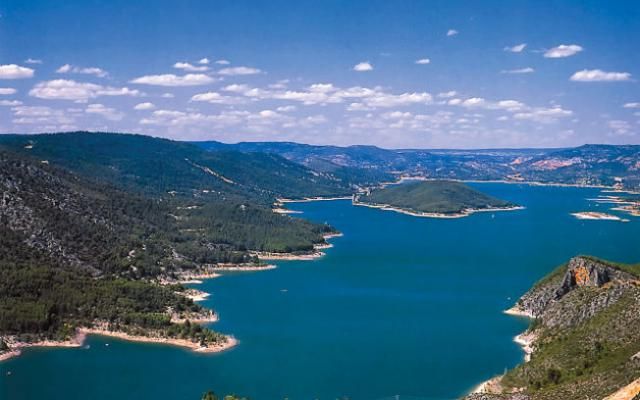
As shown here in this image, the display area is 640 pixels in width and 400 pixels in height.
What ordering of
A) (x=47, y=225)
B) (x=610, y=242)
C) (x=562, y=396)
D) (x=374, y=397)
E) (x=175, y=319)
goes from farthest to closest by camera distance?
(x=610, y=242) < (x=47, y=225) < (x=175, y=319) < (x=374, y=397) < (x=562, y=396)

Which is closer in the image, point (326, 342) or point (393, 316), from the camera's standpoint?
point (326, 342)

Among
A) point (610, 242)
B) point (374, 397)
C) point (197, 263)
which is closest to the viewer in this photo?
point (374, 397)

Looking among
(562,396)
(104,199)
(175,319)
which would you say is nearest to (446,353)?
(562,396)

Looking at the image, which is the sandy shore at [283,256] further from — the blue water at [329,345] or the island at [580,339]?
the island at [580,339]

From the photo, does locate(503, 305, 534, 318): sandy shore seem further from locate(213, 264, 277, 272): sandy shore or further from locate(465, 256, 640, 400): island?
locate(213, 264, 277, 272): sandy shore

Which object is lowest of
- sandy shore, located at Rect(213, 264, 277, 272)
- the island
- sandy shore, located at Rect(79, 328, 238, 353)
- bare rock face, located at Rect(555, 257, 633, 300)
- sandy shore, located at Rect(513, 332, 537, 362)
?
sandy shore, located at Rect(79, 328, 238, 353)

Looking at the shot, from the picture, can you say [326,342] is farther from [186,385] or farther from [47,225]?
[47,225]

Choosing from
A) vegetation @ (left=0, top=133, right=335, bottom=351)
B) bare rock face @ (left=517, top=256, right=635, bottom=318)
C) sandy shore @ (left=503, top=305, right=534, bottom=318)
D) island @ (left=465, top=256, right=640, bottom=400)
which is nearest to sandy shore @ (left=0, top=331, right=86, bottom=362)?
vegetation @ (left=0, top=133, right=335, bottom=351)
